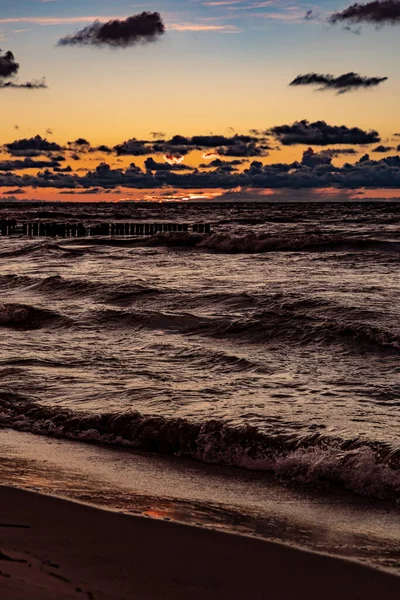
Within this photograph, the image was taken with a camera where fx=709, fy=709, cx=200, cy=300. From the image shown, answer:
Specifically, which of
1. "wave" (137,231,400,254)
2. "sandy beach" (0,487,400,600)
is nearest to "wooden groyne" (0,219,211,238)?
"wave" (137,231,400,254)

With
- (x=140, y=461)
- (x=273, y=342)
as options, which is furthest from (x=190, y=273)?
(x=140, y=461)

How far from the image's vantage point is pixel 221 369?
10.4m

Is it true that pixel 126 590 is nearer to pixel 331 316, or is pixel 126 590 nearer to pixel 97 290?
pixel 331 316

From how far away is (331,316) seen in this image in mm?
14492

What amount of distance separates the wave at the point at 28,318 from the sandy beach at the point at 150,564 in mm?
9938

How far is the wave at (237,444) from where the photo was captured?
624cm

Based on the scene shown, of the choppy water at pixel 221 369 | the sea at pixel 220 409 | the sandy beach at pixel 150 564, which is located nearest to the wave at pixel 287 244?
the choppy water at pixel 221 369

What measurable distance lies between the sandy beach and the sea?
0.83 feet

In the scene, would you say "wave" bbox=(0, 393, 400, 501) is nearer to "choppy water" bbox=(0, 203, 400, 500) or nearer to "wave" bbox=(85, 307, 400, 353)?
"choppy water" bbox=(0, 203, 400, 500)

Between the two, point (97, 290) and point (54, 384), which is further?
point (97, 290)

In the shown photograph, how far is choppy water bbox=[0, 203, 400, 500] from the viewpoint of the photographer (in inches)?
277

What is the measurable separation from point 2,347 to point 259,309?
588 cm

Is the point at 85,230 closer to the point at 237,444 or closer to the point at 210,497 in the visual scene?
the point at 237,444

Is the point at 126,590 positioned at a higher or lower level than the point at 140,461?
higher
